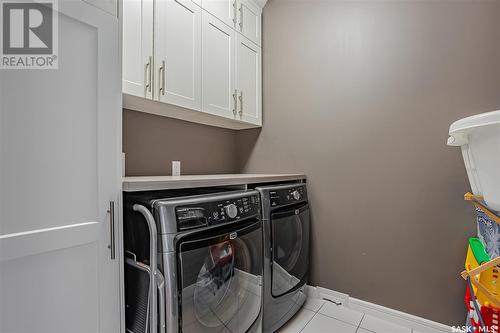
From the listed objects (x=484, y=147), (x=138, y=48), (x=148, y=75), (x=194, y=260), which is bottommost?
(x=194, y=260)

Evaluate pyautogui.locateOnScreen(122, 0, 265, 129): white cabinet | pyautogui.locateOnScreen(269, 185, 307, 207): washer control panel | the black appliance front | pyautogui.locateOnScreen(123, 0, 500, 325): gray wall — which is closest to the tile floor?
pyautogui.locateOnScreen(123, 0, 500, 325): gray wall

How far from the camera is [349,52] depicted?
192 cm

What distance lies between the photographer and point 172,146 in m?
1.96

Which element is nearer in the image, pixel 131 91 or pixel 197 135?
pixel 131 91

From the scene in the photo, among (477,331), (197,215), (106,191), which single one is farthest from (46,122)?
(477,331)

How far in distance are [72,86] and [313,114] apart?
66.8 inches

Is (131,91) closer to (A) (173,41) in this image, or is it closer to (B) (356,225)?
(A) (173,41)

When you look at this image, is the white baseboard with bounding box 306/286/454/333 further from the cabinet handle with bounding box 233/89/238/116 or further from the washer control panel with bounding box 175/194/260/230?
the cabinet handle with bounding box 233/89/238/116

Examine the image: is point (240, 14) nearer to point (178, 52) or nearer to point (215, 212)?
point (178, 52)

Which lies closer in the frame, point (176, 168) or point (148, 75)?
point (148, 75)

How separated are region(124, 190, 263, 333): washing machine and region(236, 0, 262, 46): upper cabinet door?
5.02ft

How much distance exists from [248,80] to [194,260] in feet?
5.38

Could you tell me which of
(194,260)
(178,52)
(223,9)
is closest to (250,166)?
(178,52)

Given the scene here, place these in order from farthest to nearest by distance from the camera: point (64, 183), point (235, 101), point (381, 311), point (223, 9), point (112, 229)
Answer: point (235, 101)
point (223, 9)
point (381, 311)
point (112, 229)
point (64, 183)
